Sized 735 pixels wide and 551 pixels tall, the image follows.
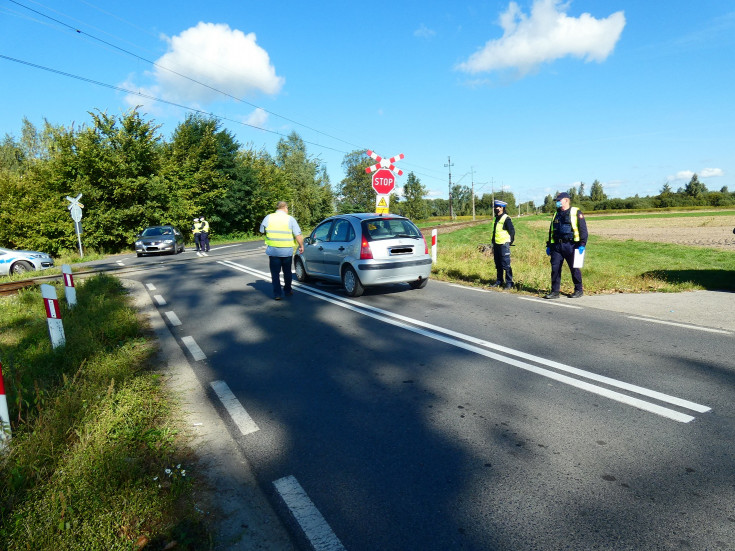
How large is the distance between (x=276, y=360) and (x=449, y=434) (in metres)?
2.50

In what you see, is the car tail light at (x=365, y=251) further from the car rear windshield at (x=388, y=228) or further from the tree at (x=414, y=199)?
the tree at (x=414, y=199)

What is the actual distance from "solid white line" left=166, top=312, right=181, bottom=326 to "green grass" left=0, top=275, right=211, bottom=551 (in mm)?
2149

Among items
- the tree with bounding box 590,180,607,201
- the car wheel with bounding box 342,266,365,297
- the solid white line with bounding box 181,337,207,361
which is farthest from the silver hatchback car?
the tree with bounding box 590,180,607,201

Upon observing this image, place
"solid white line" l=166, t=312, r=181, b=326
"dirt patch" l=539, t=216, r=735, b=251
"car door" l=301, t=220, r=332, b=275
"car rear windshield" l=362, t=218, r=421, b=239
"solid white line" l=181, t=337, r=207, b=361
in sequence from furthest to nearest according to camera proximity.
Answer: "dirt patch" l=539, t=216, r=735, b=251, "car door" l=301, t=220, r=332, b=275, "car rear windshield" l=362, t=218, r=421, b=239, "solid white line" l=166, t=312, r=181, b=326, "solid white line" l=181, t=337, r=207, b=361

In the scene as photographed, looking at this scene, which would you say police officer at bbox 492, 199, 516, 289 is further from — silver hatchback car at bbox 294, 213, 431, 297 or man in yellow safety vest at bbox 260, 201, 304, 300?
man in yellow safety vest at bbox 260, 201, 304, 300

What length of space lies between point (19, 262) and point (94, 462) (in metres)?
18.8

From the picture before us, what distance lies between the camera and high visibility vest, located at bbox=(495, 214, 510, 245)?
979 centimetres

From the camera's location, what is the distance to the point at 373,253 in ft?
28.9

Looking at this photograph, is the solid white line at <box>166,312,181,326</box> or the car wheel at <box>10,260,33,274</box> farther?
the car wheel at <box>10,260,33,274</box>

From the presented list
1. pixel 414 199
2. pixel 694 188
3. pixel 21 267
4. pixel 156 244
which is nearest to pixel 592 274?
pixel 21 267

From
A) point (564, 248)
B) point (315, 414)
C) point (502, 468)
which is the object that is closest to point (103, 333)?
point (315, 414)

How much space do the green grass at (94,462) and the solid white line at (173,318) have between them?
2149mm

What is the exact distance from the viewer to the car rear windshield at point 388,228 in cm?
900

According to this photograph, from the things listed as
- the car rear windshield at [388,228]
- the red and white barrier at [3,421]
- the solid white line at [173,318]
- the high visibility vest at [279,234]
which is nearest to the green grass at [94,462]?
the red and white barrier at [3,421]
